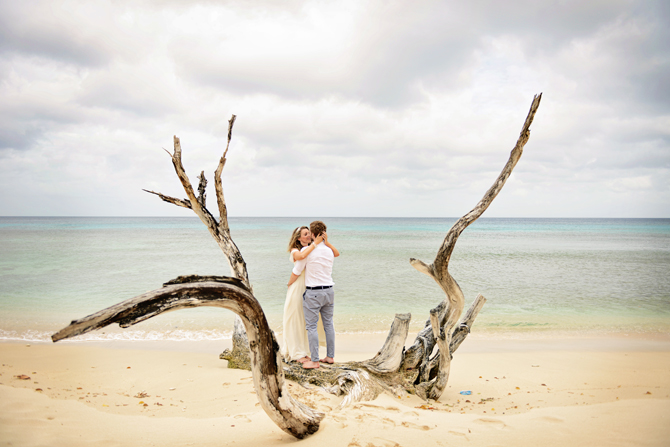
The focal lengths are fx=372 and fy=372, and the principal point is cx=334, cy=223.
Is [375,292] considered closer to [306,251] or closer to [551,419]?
[306,251]

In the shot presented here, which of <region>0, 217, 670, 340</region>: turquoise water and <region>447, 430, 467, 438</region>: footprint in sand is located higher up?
<region>447, 430, 467, 438</region>: footprint in sand

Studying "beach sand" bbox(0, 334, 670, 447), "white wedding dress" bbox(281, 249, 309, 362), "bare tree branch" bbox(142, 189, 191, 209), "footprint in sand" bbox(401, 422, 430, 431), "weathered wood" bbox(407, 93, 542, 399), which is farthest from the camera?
"white wedding dress" bbox(281, 249, 309, 362)

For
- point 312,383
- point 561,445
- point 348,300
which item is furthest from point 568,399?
point 348,300

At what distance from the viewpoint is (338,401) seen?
14.4 ft

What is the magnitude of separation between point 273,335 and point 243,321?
12.3 inches

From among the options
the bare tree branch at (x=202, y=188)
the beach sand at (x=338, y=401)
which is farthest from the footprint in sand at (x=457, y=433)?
the bare tree branch at (x=202, y=188)

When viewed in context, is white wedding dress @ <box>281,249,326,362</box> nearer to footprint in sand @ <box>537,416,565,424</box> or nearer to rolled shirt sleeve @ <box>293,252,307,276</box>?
rolled shirt sleeve @ <box>293,252,307,276</box>

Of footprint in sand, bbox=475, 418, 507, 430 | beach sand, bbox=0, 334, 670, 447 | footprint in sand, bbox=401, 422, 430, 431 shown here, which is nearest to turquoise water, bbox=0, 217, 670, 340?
beach sand, bbox=0, 334, 670, 447

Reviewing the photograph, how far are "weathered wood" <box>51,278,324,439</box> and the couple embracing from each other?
1.91 m

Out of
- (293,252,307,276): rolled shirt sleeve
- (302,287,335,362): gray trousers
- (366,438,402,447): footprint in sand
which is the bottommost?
(366,438,402,447): footprint in sand

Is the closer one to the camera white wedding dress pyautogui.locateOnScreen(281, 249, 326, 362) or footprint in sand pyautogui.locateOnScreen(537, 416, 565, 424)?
footprint in sand pyautogui.locateOnScreen(537, 416, 565, 424)

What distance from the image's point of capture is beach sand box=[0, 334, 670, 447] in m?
3.25

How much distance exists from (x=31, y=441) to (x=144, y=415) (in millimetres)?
1189

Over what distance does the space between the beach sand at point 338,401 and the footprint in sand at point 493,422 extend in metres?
0.01
